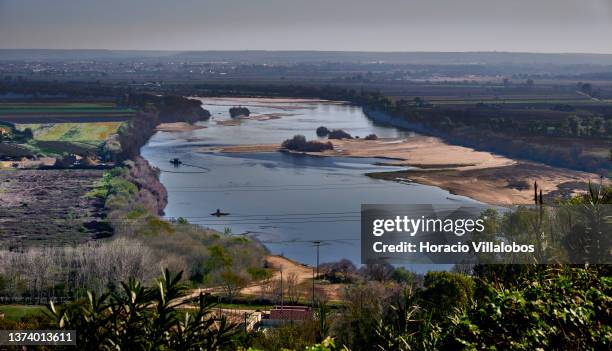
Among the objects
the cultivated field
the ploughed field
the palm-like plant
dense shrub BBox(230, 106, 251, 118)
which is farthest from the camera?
dense shrub BBox(230, 106, 251, 118)

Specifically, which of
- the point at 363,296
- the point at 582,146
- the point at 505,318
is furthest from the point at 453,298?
the point at 582,146

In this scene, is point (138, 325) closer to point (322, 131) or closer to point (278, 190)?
point (278, 190)

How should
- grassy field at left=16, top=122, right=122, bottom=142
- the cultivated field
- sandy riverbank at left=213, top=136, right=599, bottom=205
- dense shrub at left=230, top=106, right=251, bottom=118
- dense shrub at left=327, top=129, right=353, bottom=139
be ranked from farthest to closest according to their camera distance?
dense shrub at left=230, top=106, right=251, bottom=118 → the cultivated field → dense shrub at left=327, top=129, right=353, bottom=139 → grassy field at left=16, top=122, right=122, bottom=142 → sandy riverbank at left=213, top=136, right=599, bottom=205

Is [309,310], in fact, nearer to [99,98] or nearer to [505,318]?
[505,318]

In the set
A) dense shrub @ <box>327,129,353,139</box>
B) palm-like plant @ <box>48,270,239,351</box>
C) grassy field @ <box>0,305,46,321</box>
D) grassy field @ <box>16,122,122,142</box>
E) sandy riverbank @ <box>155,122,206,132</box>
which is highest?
palm-like plant @ <box>48,270,239,351</box>

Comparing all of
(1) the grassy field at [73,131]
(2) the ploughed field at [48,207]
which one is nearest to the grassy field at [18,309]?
(2) the ploughed field at [48,207]

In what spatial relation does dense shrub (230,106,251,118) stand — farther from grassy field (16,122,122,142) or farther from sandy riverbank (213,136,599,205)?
sandy riverbank (213,136,599,205)

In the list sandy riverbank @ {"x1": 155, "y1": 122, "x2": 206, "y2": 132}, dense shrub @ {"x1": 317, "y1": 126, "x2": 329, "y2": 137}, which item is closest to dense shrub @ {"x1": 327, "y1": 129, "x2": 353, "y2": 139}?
dense shrub @ {"x1": 317, "y1": 126, "x2": 329, "y2": 137}

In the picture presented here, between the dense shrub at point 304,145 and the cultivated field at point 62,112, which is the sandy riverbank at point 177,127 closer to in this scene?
the cultivated field at point 62,112
